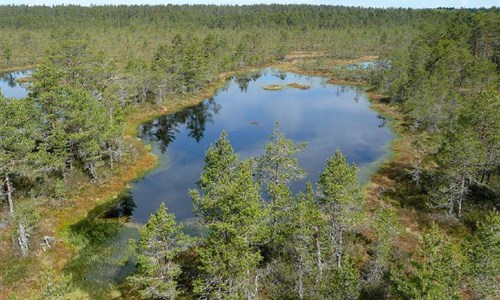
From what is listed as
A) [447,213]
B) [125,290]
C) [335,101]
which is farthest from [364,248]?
[335,101]

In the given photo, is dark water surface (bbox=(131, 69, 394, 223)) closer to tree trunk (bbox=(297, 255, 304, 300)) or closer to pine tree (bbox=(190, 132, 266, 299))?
pine tree (bbox=(190, 132, 266, 299))

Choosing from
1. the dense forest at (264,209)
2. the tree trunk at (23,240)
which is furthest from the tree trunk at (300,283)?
the tree trunk at (23,240)

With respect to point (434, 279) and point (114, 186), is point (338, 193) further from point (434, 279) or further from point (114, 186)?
point (114, 186)

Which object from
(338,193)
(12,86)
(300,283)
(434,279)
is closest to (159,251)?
(300,283)

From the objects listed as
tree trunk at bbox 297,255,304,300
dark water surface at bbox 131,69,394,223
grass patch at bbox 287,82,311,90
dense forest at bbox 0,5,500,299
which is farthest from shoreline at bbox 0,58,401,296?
grass patch at bbox 287,82,311,90

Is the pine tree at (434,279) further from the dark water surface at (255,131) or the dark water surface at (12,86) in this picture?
the dark water surface at (12,86)

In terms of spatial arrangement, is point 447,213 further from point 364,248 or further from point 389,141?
point 389,141
